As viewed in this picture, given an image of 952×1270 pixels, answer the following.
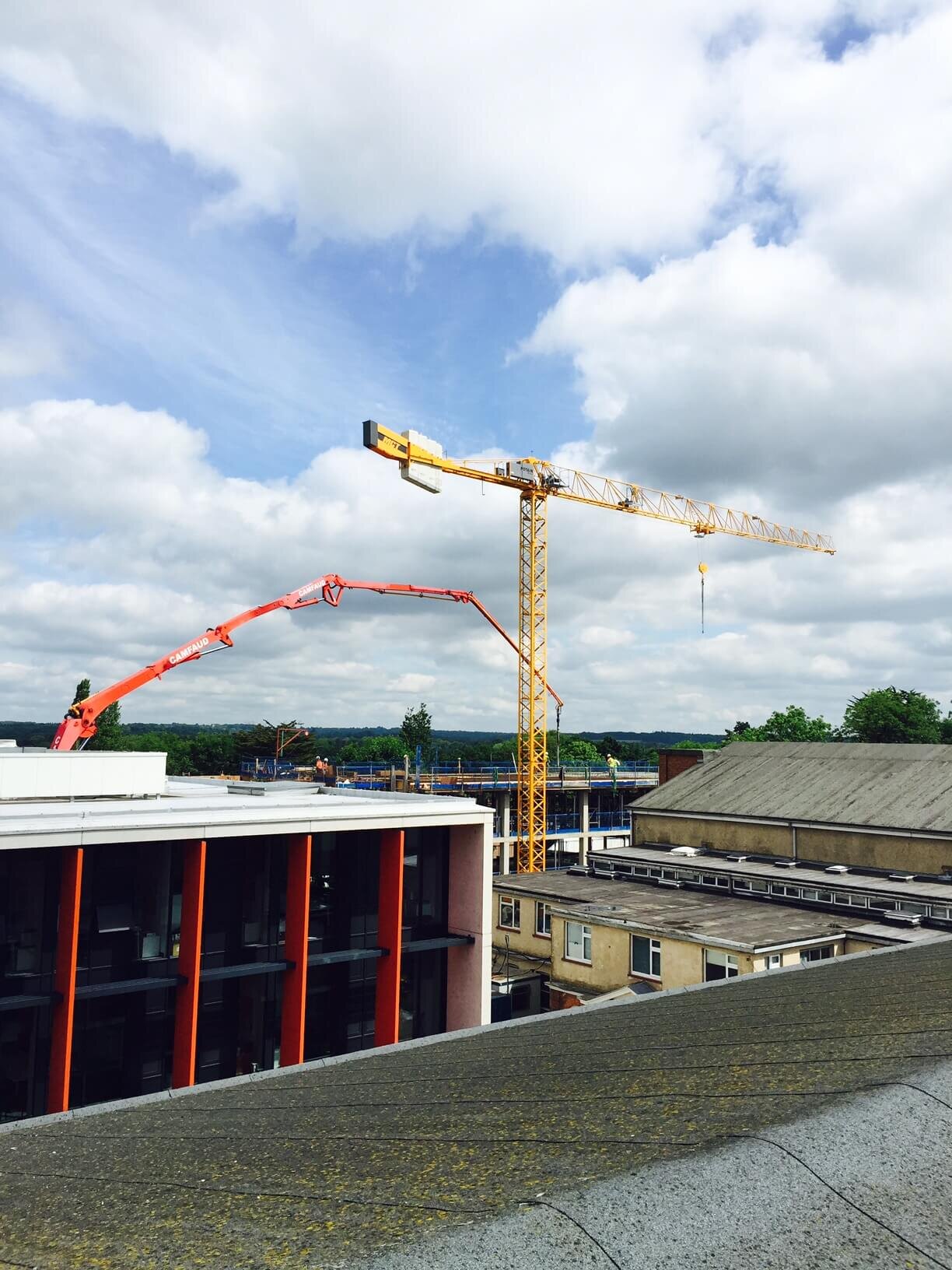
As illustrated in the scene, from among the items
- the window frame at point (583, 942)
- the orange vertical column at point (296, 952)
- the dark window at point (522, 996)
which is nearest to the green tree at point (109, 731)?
the dark window at point (522, 996)

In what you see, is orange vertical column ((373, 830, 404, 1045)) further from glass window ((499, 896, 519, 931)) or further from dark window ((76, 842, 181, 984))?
glass window ((499, 896, 519, 931))

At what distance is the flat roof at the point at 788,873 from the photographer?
41.9m

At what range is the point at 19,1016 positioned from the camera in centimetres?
Result: 2348

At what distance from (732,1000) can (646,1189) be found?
29.4 feet

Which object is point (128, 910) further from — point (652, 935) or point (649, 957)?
point (649, 957)

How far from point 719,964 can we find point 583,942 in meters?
7.77

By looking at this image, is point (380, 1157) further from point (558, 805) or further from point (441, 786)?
point (558, 805)

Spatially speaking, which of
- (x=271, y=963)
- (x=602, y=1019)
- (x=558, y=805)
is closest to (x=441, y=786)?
(x=558, y=805)

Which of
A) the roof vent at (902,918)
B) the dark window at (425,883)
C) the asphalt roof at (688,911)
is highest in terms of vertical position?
the dark window at (425,883)

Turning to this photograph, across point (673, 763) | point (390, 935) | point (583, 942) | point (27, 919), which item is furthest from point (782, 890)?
point (27, 919)

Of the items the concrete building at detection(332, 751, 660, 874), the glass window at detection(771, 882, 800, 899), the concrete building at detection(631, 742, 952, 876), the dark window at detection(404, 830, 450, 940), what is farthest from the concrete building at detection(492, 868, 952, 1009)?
the concrete building at detection(332, 751, 660, 874)

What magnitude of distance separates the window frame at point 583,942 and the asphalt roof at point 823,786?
19.5m

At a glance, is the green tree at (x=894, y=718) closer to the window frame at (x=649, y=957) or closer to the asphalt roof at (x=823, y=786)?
the asphalt roof at (x=823, y=786)

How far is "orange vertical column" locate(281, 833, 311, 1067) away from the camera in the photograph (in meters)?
26.7
